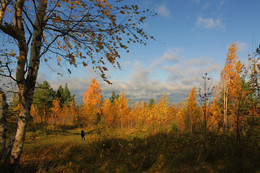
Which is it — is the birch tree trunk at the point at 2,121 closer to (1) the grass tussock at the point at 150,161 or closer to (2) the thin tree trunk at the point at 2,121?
(2) the thin tree trunk at the point at 2,121

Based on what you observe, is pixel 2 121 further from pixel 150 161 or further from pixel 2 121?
pixel 150 161

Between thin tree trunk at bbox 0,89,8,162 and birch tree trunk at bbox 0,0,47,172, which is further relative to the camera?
thin tree trunk at bbox 0,89,8,162

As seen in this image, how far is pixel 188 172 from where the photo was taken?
10.3 ft

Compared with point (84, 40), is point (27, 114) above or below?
below

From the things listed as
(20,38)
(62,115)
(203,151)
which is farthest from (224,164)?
(62,115)

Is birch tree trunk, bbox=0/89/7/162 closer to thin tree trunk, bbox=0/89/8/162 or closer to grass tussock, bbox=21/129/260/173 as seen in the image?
thin tree trunk, bbox=0/89/8/162

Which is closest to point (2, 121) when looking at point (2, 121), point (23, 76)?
point (2, 121)

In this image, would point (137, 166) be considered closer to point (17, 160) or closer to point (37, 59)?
point (17, 160)

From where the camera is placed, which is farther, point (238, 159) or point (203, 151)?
point (203, 151)

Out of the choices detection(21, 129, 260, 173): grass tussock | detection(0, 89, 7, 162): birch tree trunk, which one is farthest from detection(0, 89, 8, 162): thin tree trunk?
detection(21, 129, 260, 173): grass tussock

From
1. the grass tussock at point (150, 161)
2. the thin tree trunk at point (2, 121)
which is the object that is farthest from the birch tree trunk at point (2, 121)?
the grass tussock at point (150, 161)

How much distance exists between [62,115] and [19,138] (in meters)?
32.8

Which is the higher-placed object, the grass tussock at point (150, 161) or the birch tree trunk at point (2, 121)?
the birch tree trunk at point (2, 121)

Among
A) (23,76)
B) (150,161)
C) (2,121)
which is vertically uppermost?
(23,76)
